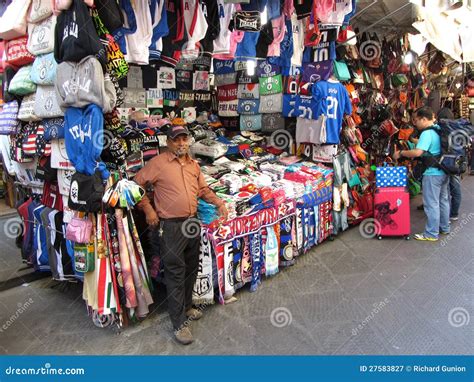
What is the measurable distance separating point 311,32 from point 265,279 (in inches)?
133

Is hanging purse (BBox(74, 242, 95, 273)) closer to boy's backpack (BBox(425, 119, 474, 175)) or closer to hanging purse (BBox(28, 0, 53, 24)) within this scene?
hanging purse (BBox(28, 0, 53, 24))

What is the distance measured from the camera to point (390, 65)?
24.9 ft

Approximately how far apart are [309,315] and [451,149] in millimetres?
3336

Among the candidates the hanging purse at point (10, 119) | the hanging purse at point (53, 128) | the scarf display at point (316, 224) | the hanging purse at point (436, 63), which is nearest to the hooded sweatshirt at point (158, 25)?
the hanging purse at point (53, 128)

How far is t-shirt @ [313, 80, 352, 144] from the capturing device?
556 cm

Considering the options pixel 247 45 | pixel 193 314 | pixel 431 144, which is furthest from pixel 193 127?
pixel 431 144

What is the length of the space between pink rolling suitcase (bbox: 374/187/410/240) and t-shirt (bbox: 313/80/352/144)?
110 centimetres

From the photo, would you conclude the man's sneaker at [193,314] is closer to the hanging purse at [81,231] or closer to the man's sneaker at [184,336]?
the man's sneaker at [184,336]

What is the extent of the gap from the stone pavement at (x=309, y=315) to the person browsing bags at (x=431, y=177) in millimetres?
604

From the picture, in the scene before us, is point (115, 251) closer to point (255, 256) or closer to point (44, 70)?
point (255, 256)

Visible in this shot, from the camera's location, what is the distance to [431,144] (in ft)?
18.5

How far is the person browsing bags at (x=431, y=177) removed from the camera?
5.64 meters

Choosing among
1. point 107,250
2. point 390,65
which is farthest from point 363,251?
point 390,65

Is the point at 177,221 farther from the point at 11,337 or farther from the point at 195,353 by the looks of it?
the point at 11,337
